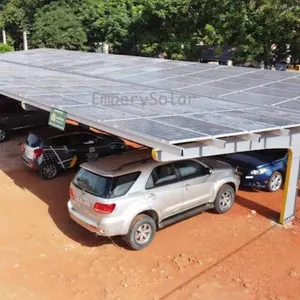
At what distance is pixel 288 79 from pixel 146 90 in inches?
208

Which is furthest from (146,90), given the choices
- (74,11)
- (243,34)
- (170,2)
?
(74,11)

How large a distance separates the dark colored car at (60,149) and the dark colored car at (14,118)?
4144mm

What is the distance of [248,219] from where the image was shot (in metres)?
8.99

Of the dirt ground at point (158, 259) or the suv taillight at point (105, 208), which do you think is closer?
the dirt ground at point (158, 259)

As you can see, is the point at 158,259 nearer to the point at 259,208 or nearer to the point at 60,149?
the point at 259,208

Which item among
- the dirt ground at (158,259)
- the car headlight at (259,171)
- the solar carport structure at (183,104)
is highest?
the solar carport structure at (183,104)

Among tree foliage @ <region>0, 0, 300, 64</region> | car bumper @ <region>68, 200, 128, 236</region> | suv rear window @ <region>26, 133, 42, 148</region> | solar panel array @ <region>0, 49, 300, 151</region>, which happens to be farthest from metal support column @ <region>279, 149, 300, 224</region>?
tree foliage @ <region>0, 0, 300, 64</region>

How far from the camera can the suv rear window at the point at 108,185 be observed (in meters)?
7.21

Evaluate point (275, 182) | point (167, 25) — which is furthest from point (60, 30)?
point (275, 182)

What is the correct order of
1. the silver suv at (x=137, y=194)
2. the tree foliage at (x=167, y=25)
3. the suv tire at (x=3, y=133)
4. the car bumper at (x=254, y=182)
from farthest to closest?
1. the tree foliage at (x=167, y=25)
2. the suv tire at (x=3, y=133)
3. the car bumper at (x=254, y=182)
4. the silver suv at (x=137, y=194)

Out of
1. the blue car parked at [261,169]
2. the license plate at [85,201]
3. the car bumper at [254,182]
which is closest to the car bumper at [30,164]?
the license plate at [85,201]

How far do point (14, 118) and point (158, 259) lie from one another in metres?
11.0

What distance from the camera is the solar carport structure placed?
665cm

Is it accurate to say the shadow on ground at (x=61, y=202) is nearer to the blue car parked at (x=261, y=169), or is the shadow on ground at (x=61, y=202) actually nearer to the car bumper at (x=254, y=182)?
the car bumper at (x=254, y=182)
